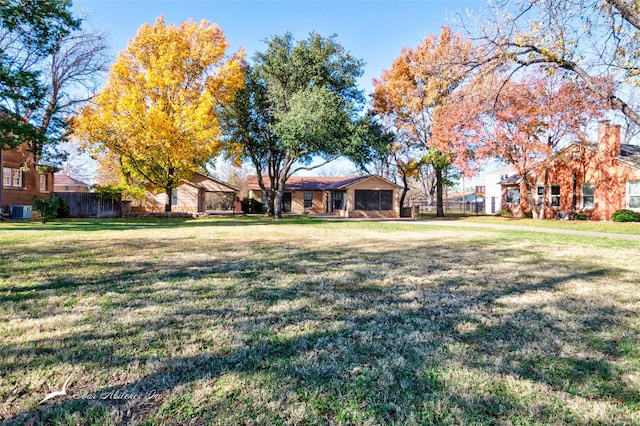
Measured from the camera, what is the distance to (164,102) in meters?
19.9

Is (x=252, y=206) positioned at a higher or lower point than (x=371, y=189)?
lower

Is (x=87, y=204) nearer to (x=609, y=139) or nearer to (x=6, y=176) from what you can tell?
(x=6, y=176)

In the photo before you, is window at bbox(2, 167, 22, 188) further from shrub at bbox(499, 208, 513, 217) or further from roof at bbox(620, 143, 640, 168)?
roof at bbox(620, 143, 640, 168)

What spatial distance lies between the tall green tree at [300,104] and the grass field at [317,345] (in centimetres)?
1533

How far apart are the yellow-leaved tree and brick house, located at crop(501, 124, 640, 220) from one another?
20.8 m

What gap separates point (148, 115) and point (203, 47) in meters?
5.49

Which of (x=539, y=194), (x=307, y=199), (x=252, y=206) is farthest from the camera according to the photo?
(x=307, y=199)

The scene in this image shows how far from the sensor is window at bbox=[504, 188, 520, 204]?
29.3 meters

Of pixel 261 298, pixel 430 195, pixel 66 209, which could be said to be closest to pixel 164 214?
pixel 66 209

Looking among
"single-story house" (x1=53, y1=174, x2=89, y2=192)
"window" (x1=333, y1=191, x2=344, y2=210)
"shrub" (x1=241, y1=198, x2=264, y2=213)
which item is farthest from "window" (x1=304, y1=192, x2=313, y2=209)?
"single-story house" (x1=53, y1=174, x2=89, y2=192)

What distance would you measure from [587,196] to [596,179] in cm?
124

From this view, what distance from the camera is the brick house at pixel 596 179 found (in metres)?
20.9

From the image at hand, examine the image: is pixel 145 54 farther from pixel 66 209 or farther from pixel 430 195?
pixel 430 195

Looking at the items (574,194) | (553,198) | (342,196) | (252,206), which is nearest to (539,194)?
(553,198)
